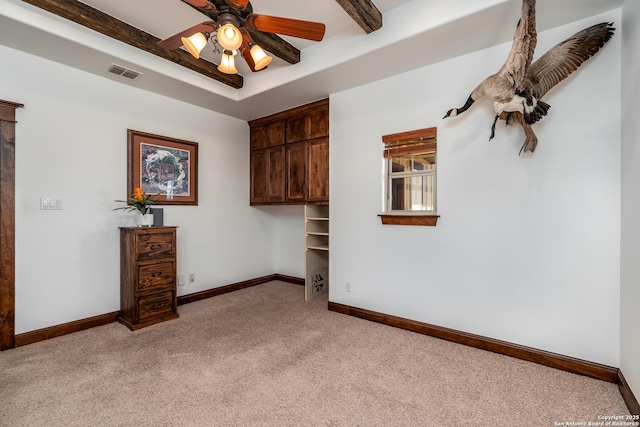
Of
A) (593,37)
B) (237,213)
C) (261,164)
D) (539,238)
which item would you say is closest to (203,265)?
(237,213)

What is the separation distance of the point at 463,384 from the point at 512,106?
1.98m

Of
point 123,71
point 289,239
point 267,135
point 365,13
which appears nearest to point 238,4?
point 365,13

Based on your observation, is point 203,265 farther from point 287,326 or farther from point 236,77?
point 236,77

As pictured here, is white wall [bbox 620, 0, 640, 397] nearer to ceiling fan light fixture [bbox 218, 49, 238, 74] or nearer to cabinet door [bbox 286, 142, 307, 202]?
ceiling fan light fixture [bbox 218, 49, 238, 74]

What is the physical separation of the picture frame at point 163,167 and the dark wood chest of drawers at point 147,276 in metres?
0.59

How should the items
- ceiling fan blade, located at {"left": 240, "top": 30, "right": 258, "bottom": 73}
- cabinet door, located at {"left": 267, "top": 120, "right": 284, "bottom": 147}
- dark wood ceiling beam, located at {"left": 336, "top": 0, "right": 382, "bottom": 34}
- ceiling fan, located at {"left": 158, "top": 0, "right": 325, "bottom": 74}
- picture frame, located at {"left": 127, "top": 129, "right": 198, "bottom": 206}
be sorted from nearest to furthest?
ceiling fan, located at {"left": 158, "top": 0, "right": 325, "bottom": 74} < ceiling fan blade, located at {"left": 240, "top": 30, "right": 258, "bottom": 73} < dark wood ceiling beam, located at {"left": 336, "top": 0, "right": 382, "bottom": 34} < picture frame, located at {"left": 127, "top": 129, "right": 198, "bottom": 206} < cabinet door, located at {"left": 267, "top": 120, "right": 284, "bottom": 147}

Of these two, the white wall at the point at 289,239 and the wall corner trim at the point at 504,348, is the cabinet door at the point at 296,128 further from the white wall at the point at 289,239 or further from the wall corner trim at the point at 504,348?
the wall corner trim at the point at 504,348

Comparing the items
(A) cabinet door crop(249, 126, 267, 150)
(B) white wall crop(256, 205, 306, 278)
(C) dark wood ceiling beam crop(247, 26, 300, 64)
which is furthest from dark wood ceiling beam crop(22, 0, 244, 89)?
(B) white wall crop(256, 205, 306, 278)

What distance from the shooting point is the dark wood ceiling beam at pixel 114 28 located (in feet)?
7.69

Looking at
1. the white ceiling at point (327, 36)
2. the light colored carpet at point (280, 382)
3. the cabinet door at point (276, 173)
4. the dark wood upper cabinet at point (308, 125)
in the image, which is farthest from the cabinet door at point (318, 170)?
the light colored carpet at point (280, 382)

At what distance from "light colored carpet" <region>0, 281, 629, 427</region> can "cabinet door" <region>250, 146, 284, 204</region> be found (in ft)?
6.68

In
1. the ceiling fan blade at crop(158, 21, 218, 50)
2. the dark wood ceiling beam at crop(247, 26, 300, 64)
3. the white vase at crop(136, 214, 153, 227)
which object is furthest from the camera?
the white vase at crop(136, 214, 153, 227)

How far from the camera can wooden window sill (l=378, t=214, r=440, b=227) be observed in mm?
2880

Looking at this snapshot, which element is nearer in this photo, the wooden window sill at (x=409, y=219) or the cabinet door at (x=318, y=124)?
the wooden window sill at (x=409, y=219)
